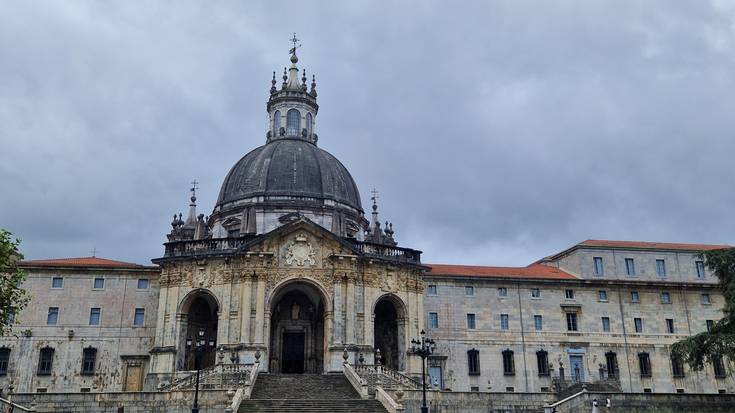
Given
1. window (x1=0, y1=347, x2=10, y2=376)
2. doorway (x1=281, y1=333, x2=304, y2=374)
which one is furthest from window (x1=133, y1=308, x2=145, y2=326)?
doorway (x1=281, y1=333, x2=304, y2=374)

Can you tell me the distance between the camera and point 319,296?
4550 cm

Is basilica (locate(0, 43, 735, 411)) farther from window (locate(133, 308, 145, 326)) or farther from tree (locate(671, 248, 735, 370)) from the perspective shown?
tree (locate(671, 248, 735, 370))

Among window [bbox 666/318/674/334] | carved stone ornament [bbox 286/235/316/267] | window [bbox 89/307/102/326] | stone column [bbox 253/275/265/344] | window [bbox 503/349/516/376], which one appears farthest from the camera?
window [bbox 666/318/674/334]

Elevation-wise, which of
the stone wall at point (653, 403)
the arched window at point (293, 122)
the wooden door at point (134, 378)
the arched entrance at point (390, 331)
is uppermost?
the arched window at point (293, 122)

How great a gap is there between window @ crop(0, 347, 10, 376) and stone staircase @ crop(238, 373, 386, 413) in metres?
18.3

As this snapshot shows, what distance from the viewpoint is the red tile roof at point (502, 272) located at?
51312 mm

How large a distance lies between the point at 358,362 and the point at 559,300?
17584 millimetres

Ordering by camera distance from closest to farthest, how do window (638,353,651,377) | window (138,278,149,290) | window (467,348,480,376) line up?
1. window (138,278,149,290)
2. window (467,348,480,376)
3. window (638,353,651,377)

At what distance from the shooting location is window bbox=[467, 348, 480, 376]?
49.0 m

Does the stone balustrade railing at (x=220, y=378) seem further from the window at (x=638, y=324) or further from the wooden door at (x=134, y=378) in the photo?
the window at (x=638, y=324)

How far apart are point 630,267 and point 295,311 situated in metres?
26.1

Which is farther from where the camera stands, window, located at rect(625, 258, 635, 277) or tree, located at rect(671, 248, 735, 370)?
window, located at rect(625, 258, 635, 277)

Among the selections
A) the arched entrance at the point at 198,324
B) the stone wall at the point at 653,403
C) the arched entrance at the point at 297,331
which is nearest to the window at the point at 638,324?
the stone wall at the point at 653,403

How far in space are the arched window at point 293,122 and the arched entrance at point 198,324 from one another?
17.7m
